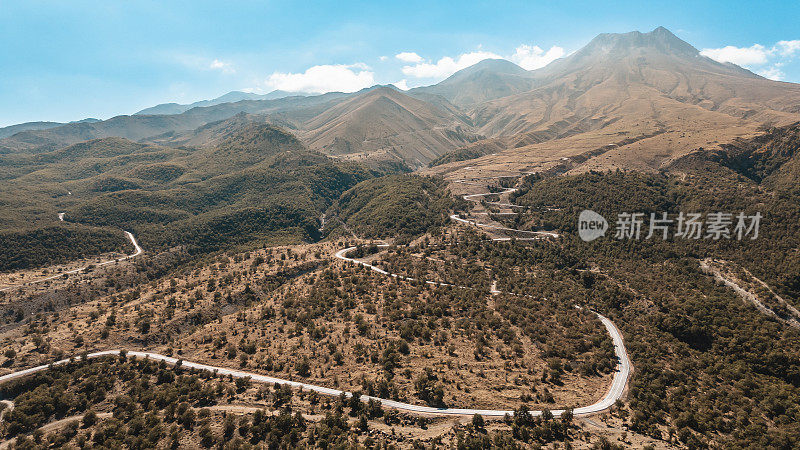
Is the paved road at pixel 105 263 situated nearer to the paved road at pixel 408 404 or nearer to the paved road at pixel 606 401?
the paved road at pixel 408 404

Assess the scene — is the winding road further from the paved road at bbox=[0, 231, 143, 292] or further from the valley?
the paved road at bbox=[0, 231, 143, 292]

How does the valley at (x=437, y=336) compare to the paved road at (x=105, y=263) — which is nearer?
the valley at (x=437, y=336)

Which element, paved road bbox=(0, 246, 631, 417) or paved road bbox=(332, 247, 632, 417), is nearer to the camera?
paved road bbox=(332, 247, 632, 417)

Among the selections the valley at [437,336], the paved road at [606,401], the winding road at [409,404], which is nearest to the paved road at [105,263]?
the valley at [437,336]

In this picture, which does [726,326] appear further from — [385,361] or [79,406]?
[79,406]

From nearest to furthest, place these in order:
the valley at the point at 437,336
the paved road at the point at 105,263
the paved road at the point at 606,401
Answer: the valley at the point at 437,336 < the paved road at the point at 606,401 < the paved road at the point at 105,263

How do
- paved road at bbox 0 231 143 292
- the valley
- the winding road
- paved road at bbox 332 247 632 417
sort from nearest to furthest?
the valley
paved road at bbox 332 247 632 417
the winding road
paved road at bbox 0 231 143 292

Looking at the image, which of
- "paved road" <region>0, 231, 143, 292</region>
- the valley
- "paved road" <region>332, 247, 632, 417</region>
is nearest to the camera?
the valley

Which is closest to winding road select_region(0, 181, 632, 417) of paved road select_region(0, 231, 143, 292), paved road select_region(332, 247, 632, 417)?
paved road select_region(332, 247, 632, 417)

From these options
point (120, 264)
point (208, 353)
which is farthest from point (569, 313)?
point (120, 264)

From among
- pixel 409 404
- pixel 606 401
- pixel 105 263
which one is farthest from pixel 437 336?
pixel 105 263

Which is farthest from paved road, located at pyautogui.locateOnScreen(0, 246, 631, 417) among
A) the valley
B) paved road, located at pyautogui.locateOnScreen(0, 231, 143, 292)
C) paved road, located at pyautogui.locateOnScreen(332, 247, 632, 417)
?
paved road, located at pyautogui.locateOnScreen(0, 231, 143, 292)

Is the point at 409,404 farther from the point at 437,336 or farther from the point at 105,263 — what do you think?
→ the point at 105,263

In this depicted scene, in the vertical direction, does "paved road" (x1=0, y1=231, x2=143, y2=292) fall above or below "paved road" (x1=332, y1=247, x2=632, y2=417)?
below
